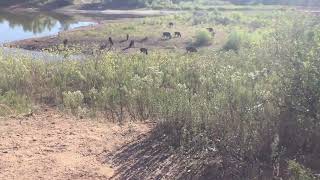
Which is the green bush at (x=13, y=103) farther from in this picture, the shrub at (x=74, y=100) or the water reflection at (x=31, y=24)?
the water reflection at (x=31, y=24)

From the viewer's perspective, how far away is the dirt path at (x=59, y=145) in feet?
22.5

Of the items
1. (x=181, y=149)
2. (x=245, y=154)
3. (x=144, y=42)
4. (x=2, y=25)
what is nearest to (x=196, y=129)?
(x=181, y=149)

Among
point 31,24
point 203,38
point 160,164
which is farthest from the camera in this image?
point 31,24

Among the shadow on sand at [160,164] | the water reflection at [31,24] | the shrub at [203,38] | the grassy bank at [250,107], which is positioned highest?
the grassy bank at [250,107]

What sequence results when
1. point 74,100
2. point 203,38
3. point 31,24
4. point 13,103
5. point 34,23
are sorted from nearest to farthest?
point 74,100
point 13,103
point 203,38
point 31,24
point 34,23

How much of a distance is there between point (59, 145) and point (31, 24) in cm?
4107

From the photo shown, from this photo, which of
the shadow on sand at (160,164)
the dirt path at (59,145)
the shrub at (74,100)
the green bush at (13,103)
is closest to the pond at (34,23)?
the green bush at (13,103)

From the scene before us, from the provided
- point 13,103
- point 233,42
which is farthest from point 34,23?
point 13,103

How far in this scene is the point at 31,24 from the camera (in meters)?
46.9

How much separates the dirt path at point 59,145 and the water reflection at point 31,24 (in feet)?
94.4

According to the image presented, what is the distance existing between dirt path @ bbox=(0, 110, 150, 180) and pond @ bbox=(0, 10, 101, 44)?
2902 centimetres

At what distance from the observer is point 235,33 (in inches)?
1106

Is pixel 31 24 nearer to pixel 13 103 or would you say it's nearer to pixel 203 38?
pixel 203 38

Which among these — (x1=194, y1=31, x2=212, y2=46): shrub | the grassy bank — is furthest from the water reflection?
the grassy bank
